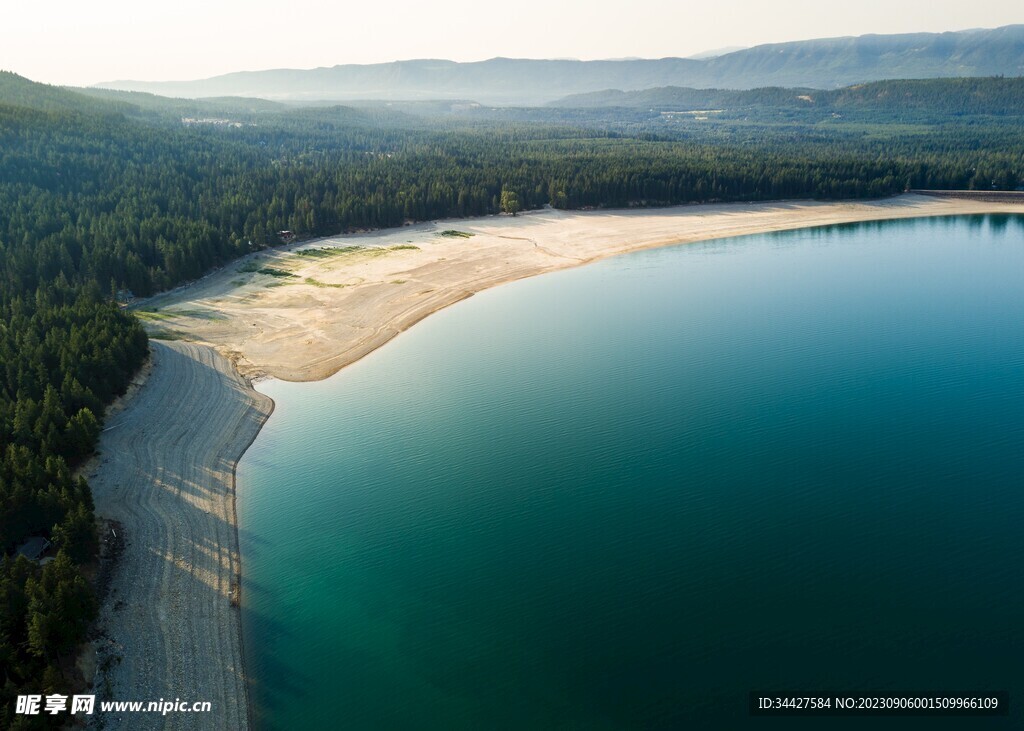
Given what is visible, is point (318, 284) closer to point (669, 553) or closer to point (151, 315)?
point (151, 315)

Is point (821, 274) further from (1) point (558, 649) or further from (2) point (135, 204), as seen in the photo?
(2) point (135, 204)

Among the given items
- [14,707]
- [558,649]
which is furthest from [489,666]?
[14,707]

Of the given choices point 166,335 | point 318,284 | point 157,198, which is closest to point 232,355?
point 166,335

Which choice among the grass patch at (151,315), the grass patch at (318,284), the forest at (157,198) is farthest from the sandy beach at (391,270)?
the forest at (157,198)

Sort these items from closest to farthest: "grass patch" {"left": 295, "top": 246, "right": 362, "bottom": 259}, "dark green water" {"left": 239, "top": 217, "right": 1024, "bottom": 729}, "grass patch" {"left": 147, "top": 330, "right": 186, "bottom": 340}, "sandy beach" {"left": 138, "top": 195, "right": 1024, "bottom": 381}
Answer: "dark green water" {"left": 239, "top": 217, "right": 1024, "bottom": 729} < "grass patch" {"left": 147, "top": 330, "right": 186, "bottom": 340} < "sandy beach" {"left": 138, "top": 195, "right": 1024, "bottom": 381} < "grass patch" {"left": 295, "top": 246, "right": 362, "bottom": 259}

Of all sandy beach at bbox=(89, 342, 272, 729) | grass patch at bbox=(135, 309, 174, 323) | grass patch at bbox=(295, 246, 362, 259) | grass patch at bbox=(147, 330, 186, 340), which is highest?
grass patch at bbox=(295, 246, 362, 259)

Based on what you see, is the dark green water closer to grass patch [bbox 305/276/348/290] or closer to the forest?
the forest

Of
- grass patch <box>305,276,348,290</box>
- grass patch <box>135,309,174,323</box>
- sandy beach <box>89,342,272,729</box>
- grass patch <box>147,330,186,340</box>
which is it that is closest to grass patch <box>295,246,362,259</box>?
grass patch <box>305,276,348,290</box>

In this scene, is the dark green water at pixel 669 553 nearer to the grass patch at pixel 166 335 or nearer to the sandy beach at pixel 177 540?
the sandy beach at pixel 177 540
